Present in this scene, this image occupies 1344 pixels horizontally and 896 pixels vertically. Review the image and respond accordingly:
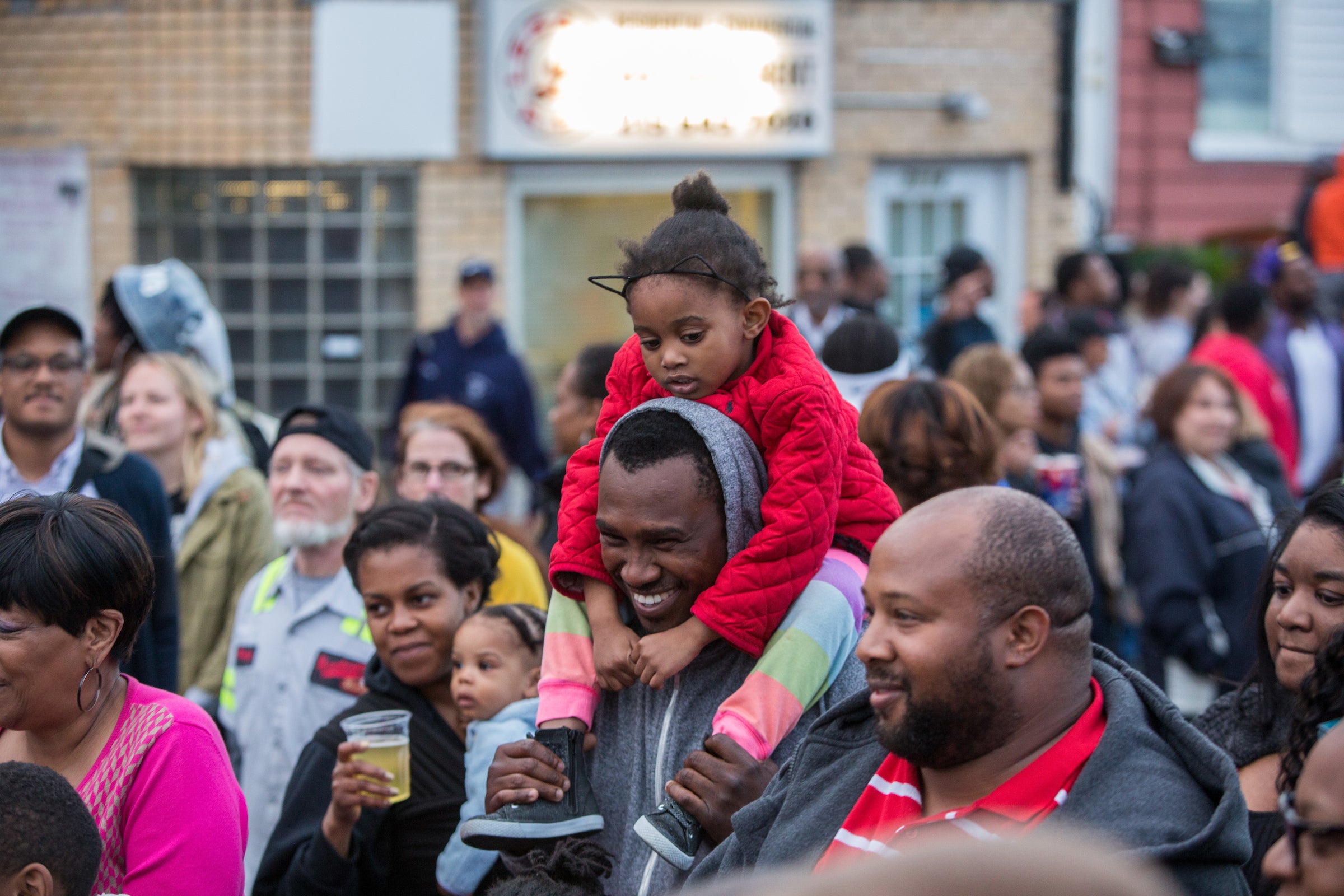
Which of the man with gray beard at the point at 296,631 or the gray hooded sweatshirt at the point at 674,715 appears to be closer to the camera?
the gray hooded sweatshirt at the point at 674,715

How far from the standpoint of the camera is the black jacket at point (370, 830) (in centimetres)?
296

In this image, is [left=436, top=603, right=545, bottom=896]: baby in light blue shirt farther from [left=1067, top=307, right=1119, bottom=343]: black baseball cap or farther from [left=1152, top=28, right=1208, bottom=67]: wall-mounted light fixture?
[left=1152, top=28, right=1208, bottom=67]: wall-mounted light fixture

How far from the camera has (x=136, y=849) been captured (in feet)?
7.90

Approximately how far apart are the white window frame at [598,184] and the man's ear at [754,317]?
21.6 ft

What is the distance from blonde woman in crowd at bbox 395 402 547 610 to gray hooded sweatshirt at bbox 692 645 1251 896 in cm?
208

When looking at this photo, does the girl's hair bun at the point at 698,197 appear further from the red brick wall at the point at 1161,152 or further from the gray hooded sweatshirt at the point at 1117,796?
the red brick wall at the point at 1161,152

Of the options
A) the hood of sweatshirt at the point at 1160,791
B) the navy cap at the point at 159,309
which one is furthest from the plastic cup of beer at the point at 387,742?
the navy cap at the point at 159,309

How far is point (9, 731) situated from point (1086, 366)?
634cm

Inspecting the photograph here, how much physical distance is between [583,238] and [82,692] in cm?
737

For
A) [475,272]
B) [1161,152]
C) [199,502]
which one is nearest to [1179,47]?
[1161,152]

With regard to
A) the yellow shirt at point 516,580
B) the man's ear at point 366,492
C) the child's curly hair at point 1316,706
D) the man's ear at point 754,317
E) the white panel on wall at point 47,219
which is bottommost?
the yellow shirt at point 516,580

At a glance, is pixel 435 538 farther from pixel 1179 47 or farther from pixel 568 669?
pixel 1179 47

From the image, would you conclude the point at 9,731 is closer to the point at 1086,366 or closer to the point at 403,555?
the point at 403,555

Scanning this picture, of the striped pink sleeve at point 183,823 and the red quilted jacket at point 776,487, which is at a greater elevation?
the red quilted jacket at point 776,487
